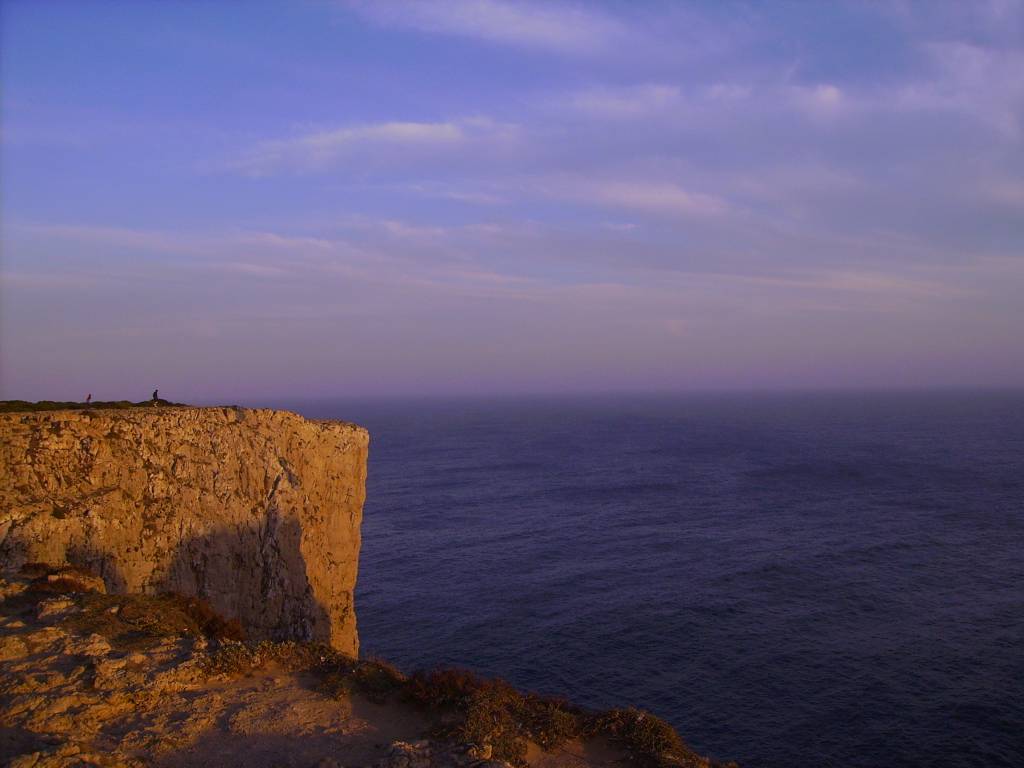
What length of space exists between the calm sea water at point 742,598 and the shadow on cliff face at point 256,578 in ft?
31.0

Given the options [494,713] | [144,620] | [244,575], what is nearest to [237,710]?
[494,713]

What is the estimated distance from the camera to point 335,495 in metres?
31.0

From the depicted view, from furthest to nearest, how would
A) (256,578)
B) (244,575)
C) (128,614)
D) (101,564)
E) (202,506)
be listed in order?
1. (256,578)
2. (244,575)
3. (202,506)
4. (101,564)
5. (128,614)

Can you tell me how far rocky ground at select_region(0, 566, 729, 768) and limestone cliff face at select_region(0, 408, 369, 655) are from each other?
7.83m

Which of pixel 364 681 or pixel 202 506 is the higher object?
pixel 202 506

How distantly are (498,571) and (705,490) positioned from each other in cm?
3904

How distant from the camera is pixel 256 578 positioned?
85.2 feet

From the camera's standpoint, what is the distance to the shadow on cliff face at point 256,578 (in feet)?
78.1

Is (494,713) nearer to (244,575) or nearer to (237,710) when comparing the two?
(237,710)

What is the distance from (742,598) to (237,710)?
Answer: 3817 cm

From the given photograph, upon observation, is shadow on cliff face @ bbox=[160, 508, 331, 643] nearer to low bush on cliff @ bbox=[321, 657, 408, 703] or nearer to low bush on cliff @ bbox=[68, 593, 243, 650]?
low bush on cliff @ bbox=[68, 593, 243, 650]

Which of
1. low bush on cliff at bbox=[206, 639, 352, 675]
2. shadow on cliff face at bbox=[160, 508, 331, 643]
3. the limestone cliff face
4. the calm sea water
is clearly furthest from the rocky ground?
the calm sea water

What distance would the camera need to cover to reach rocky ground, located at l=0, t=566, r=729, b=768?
32.3 ft

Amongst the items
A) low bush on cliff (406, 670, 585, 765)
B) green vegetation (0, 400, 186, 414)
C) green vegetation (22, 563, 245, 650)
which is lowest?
low bush on cliff (406, 670, 585, 765)
